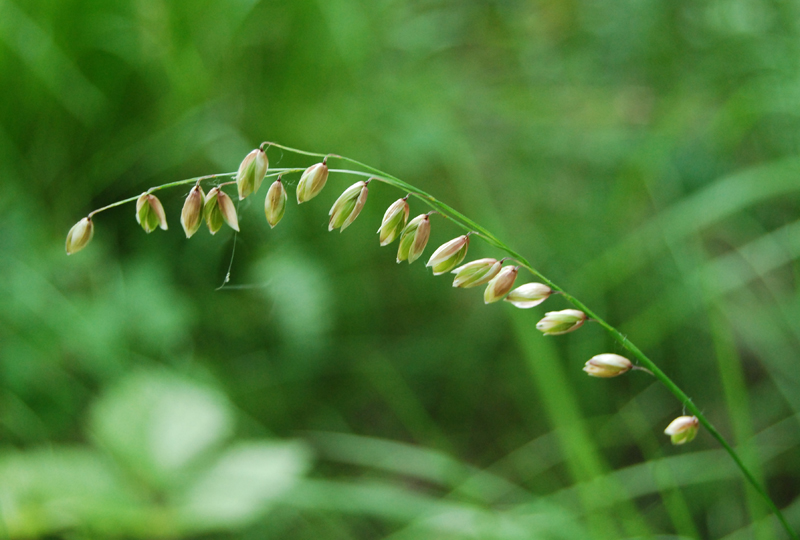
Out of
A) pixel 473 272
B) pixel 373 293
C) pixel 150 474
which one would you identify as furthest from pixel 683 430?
pixel 373 293

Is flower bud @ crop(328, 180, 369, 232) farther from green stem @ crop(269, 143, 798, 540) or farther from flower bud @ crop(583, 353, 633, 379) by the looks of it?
flower bud @ crop(583, 353, 633, 379)

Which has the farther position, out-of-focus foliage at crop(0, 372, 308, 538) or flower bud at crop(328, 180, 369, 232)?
out-of-focus foliage at crop(0, 372, 308, 538)

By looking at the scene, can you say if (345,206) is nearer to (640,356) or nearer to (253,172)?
(253,172)

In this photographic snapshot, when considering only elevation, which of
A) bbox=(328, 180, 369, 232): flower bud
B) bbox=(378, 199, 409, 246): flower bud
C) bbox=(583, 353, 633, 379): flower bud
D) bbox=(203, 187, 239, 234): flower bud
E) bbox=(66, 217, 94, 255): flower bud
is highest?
bbox=(203, 187, 239, 234): flower bud

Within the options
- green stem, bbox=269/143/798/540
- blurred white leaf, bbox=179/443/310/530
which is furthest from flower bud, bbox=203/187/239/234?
blurred white leaf, bbox=179/443/310/530

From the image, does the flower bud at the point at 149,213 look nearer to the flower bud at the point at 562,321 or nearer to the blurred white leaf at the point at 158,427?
the flower bud at the point at 562,321

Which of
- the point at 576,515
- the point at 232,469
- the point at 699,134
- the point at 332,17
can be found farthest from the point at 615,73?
the point at 232,469

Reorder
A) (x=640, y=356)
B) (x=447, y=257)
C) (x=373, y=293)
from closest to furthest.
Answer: (x=640, y=356) < (x=447, y=257) < (x=373, y=293)
